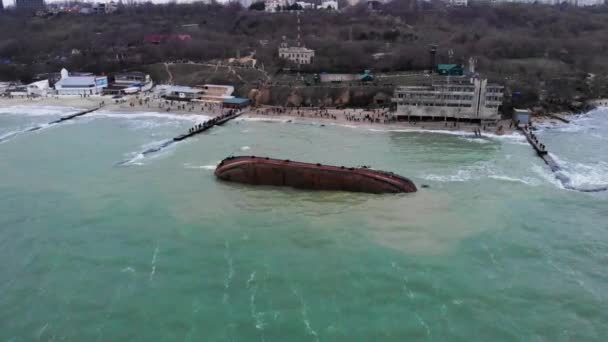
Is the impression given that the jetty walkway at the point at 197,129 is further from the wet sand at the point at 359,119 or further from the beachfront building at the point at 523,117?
the beachfront building at the point at 523,117

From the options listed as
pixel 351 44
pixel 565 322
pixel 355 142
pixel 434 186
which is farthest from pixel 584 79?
pixel 565 322

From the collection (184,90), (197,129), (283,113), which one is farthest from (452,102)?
(184,90)

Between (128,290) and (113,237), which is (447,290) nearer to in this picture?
(128,290)

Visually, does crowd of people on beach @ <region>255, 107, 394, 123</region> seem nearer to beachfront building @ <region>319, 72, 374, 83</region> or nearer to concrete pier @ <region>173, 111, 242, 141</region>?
concrete pier @ <region>173, 111, 242, 141</region>

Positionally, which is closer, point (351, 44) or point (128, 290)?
point (128, 290)

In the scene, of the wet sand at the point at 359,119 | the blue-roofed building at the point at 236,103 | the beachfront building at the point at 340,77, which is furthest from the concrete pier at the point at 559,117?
the blue-roofed building at the point at 236,103

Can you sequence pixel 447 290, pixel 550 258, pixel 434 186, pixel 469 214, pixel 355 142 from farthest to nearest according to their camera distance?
pixel 355 142, pixel 434 186, pixel 469 214, pixel 550 258, pixel 447 290
